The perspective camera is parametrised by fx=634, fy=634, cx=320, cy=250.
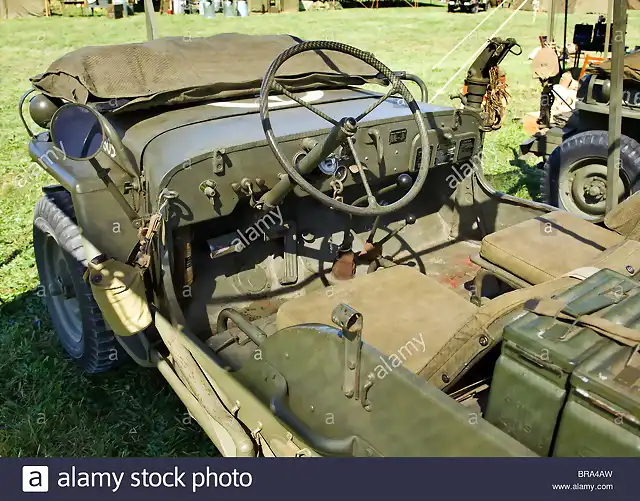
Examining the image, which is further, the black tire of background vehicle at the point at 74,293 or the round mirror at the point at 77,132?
the black tire of background vehicle at the point at 74,293

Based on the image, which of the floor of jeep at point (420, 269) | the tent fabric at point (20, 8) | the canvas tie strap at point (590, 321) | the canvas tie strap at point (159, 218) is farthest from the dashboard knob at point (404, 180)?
the tent fabric at point (20, 8)

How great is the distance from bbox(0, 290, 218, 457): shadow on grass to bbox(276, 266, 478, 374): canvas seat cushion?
1.01 meters

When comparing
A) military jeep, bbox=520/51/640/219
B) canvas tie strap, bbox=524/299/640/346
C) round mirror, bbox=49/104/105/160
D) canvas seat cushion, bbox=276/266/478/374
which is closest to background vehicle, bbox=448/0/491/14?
military jeep, bbox=520/51/640/219

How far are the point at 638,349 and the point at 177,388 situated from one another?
187 cm

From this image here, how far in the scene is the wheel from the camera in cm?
538

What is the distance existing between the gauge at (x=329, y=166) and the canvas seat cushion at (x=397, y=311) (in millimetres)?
532

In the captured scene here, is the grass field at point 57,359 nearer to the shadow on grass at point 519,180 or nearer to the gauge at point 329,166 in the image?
the shadow on grass at point 519,180

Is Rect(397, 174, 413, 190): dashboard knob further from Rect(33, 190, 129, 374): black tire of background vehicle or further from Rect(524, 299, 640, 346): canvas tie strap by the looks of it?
Rect(33, 190, 129, 374): black tire of background vehicle

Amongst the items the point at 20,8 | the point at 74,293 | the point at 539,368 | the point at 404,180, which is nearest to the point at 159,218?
the point at 74,293

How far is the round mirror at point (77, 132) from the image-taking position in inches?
106

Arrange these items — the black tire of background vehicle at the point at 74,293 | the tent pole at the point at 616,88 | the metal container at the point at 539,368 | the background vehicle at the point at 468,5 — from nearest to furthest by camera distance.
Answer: the metal container at the point at 539,368 → the tent pole at the point at 616,88 → the black tire of background vehicle at the point at 74,293 → the background vehicle at the point at 468,5

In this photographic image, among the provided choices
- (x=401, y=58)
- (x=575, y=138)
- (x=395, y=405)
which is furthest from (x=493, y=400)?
(x=401, y=58)

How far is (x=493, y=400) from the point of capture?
1940 millimetres

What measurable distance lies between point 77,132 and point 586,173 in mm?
4540
